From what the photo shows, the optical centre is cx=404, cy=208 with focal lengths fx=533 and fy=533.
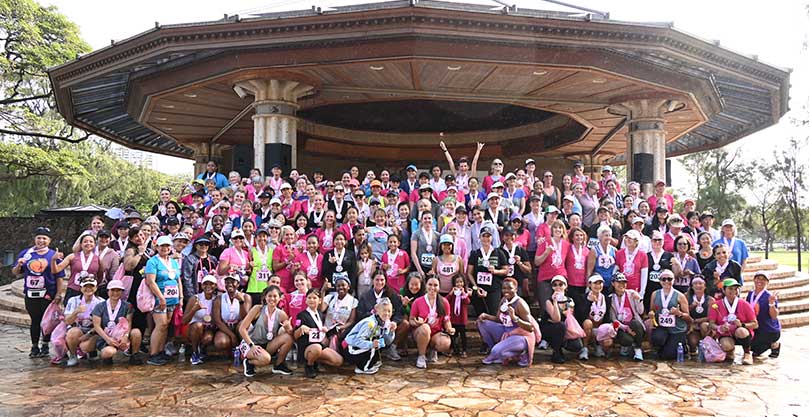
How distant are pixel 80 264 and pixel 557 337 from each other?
5.66m

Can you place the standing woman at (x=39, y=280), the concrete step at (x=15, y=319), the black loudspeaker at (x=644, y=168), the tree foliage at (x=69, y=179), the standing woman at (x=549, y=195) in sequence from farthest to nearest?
the tree foliage at (x=69, y=179) → the black loudspeaker at (x=644, y=168) → the concrete step at (x=15, y=319) → the standing woman at (x=549, y=195) → the standing woman at (x=39, y=280)

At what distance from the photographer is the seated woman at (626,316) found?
6277 mm

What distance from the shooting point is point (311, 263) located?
6465 mm

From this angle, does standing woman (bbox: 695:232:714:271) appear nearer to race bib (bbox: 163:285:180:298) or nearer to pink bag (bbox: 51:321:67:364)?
race bib (bbox: 163:285:180:298)

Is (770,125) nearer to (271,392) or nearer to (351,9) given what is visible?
(351,9)

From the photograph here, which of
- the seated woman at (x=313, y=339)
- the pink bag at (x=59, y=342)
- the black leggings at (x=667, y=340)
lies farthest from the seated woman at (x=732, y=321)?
the pink bag at (x=59, y=342)

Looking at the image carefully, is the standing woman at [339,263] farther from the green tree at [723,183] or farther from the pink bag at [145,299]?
the green tree at [723,183]

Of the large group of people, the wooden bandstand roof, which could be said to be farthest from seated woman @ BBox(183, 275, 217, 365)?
the wooden bandstand roof

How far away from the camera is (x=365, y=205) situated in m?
7.84

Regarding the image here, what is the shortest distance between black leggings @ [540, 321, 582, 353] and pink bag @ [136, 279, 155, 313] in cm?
451

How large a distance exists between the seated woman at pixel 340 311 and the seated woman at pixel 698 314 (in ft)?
13.4

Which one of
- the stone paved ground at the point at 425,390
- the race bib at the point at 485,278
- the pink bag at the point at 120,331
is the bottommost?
the stone paved ground at the point at 425,390

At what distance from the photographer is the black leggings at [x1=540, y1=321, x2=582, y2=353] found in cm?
619

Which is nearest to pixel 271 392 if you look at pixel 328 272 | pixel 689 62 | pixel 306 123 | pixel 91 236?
pixel 328 272
